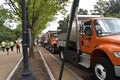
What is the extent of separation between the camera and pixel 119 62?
8.65 m

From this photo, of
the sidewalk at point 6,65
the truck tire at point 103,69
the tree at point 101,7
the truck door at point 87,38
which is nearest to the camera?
the truck tire at point 103,69

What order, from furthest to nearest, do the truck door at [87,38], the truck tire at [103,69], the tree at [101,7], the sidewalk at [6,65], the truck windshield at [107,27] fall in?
the tree at [101,7] < the sidewalk at [6,65] < the truck door at [87,38] < the truck windshield at [107,27] < the truck tire at [103,69]

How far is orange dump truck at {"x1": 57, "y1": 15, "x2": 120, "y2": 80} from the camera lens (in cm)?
901

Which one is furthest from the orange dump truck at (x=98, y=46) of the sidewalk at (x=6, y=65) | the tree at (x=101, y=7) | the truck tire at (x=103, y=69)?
the tree at (x=101, y=7)

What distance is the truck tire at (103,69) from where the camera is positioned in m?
9.01

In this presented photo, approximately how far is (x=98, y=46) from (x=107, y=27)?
984 mm

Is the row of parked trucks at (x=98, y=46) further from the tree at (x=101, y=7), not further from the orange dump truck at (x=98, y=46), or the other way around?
the tree at (x=101, y=7)

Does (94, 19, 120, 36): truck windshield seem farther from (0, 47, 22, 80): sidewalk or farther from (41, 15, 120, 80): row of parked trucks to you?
(0, 47, 22, 80): sidewalk

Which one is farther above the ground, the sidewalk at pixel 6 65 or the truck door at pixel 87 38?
the truck door at pixel 87 38

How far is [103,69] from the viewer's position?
9.48m

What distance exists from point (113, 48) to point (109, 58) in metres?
0.35

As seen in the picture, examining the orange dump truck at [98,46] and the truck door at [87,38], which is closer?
the orange dump truck at [98,46]

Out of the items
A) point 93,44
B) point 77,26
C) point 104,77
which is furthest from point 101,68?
point 77,26

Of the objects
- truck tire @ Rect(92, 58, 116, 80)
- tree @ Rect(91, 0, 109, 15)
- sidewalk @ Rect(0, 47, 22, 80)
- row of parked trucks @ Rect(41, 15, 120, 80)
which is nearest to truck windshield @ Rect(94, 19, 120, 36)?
row of parked trucks @ Rect(41, 15, 120, 80)
